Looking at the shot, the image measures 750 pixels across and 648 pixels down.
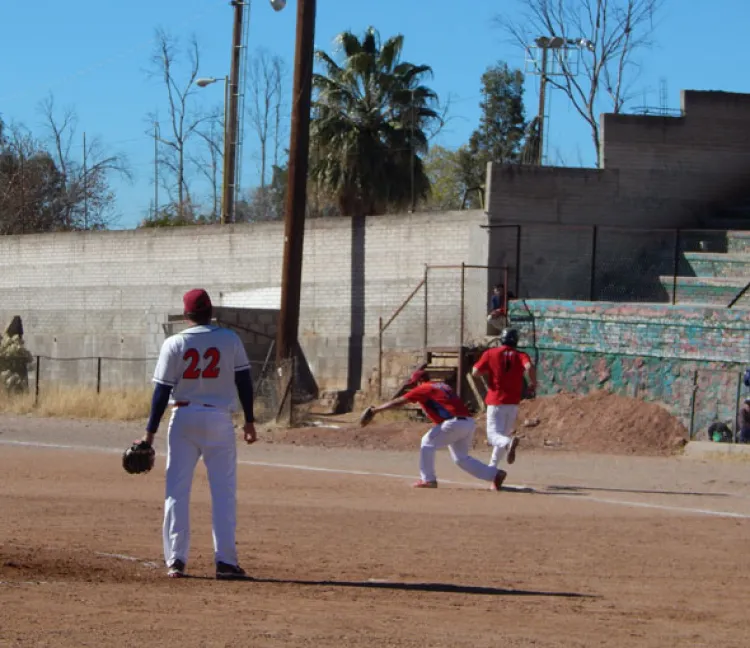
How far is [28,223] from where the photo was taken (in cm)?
5162

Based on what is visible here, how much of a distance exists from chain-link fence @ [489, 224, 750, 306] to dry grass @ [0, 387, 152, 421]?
7.85 m

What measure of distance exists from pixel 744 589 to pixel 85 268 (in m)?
28.5

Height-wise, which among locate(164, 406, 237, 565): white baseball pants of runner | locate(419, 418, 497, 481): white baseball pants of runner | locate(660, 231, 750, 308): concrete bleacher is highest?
locate(660, 231, 750, 308): concrete bleacher

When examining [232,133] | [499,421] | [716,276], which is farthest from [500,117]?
[499,421]

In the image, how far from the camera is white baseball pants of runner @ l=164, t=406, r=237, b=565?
29.5 feet

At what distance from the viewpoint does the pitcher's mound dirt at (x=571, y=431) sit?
21297 millimetres

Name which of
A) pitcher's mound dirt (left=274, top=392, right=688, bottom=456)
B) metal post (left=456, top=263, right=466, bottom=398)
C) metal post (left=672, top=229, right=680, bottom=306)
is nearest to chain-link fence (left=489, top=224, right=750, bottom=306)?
metal post (left=672, top=229, right=680, bottom=306)

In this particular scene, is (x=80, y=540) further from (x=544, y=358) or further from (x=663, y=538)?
(x=544, y=358)

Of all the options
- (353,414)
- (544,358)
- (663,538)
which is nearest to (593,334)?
(544,358)

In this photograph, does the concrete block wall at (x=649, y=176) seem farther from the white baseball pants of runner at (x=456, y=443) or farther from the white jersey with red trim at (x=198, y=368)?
the white jersey with red trim at (x=198, y=368)

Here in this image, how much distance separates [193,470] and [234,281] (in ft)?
75.9

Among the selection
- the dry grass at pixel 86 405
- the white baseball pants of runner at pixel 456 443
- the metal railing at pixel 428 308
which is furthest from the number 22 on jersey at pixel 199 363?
the dry grass at pixel 86 405

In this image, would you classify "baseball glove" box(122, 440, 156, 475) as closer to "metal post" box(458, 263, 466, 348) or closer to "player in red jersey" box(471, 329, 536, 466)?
"player in red jersey" box(471, 329, 536, 466)

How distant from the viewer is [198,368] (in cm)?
901
